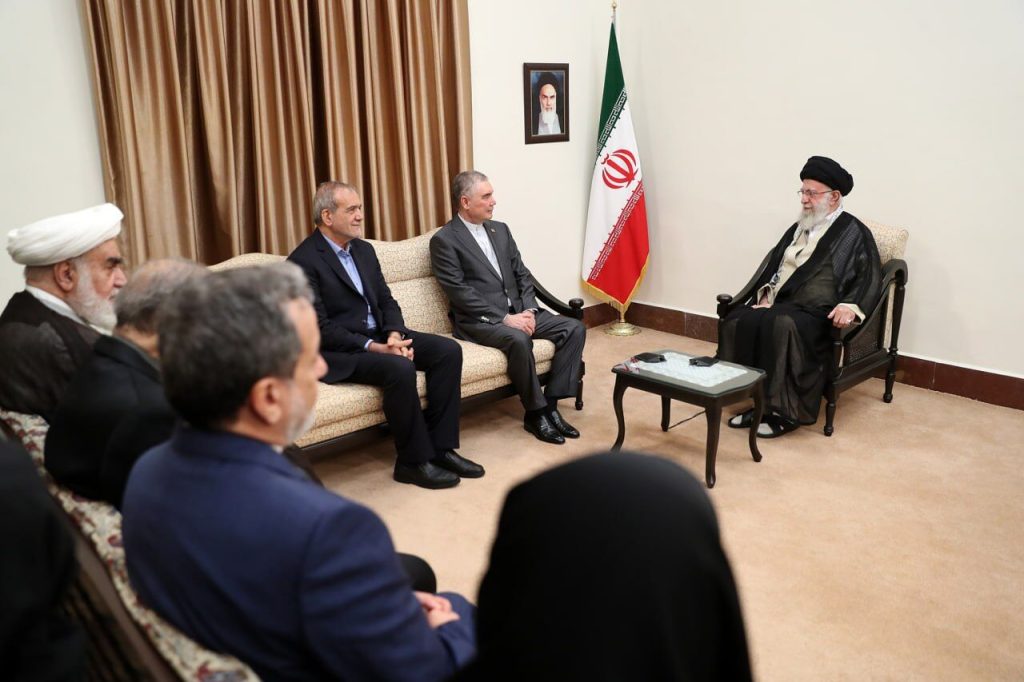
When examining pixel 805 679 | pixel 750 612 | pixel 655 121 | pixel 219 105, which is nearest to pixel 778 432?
pixel 750 612

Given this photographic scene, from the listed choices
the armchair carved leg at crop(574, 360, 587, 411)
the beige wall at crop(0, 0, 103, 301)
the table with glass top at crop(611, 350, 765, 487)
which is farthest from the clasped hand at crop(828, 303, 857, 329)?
the beige wall at crop(0, 0, 103, 301)

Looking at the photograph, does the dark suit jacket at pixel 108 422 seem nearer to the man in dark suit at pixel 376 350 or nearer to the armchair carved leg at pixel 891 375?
the man in dark suit at pixel 376 350

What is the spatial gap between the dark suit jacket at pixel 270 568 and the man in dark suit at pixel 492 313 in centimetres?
274

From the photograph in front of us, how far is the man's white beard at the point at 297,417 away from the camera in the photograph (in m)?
1.29

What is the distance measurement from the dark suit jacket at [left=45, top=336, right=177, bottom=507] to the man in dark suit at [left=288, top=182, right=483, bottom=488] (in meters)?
1.69

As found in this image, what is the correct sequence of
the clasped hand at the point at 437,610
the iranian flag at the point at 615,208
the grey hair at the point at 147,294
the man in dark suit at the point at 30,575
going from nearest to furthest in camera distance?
the man in dark suit at the point at 30,575
the clasped hand at the point at 437,610
the grey hair at the point at 147,294
the iranian flag at the point at 615,208

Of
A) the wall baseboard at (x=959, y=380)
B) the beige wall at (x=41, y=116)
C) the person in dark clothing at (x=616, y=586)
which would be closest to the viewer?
the person in dark clothing at (x=616, y=586)

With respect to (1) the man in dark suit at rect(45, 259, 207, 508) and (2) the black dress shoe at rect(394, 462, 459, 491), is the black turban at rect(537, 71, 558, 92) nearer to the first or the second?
(2) the black dress shoe at rect(394, 462, 459, 491)

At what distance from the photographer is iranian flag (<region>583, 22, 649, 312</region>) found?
17.8ft

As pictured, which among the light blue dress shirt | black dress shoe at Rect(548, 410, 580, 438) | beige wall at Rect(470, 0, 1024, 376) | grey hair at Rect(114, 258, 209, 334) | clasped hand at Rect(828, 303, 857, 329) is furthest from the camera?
beige wall at Rect(470, 0, 1024, 376)

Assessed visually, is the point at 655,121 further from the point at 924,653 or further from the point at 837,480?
the point at 924,653

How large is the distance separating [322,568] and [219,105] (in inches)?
125

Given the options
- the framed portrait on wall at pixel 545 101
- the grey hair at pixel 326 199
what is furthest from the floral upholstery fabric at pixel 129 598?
the framed portrait on wall at pixel 545 101

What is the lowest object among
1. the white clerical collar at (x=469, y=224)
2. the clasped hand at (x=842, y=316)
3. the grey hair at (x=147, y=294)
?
the clasped hand at (x=842, y=316)
